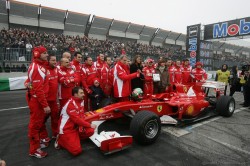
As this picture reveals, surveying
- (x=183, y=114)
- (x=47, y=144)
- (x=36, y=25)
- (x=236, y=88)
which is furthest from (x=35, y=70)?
(x=36, y=25)

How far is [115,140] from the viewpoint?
356 cm

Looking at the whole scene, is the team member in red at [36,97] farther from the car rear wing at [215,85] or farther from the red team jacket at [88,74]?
the car rear wing at [215,85]

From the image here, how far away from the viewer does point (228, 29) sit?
14.7 meters

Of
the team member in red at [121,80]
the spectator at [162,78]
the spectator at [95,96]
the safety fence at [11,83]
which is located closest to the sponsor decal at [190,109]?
the spectator at [162,78]

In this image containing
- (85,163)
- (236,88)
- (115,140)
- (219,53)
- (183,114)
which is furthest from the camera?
(219,53)

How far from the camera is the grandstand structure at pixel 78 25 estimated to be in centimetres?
1798

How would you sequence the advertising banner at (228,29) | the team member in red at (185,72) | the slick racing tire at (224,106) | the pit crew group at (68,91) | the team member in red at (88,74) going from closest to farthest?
the pit crew group at (68,91) → the team member in red at (88,74) → the slick racing tire at (224,106) → the team member in red at (185,72) → the advertising banner at (228,29)

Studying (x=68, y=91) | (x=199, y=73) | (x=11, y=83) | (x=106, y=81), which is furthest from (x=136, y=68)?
(x=11, y=83)

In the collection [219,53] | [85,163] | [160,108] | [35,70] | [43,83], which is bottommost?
[85,163]

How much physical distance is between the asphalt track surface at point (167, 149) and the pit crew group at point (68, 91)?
24 cm

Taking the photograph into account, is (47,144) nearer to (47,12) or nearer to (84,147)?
(84,147)

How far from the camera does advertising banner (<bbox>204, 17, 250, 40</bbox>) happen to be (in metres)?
13.7


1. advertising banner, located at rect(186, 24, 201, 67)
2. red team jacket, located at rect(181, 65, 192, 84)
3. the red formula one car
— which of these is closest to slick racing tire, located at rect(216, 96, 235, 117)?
the red formula one car

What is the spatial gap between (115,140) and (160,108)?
1758 millimetres
